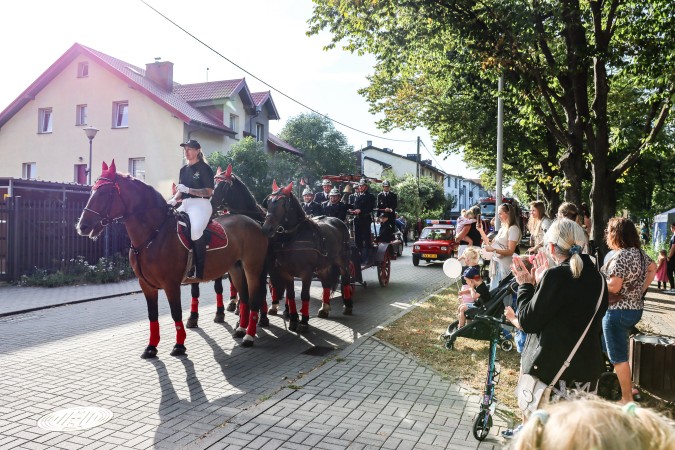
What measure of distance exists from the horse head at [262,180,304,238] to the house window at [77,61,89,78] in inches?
Result: 1027

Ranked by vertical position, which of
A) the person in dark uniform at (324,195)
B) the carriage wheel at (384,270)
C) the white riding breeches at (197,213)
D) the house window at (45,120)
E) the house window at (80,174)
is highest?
the house window at (45,120)

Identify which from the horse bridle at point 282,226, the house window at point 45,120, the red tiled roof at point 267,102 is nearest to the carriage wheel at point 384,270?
the horse bridle at point 282,226

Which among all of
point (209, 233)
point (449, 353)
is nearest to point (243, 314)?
point (209, 233)

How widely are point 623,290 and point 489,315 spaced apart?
4.32 feet

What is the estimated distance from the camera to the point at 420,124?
2455cm

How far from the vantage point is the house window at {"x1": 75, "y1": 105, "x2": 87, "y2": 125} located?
2992 centimetres

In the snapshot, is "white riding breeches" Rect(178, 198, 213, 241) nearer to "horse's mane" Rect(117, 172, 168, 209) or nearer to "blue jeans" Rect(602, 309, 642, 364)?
"horse's mane" Rect(117, 172, 168, 209)

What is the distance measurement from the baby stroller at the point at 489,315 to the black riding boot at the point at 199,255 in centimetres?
343

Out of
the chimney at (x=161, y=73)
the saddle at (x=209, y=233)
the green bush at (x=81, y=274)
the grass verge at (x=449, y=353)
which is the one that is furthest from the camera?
the chimney at (x=161, y=73)

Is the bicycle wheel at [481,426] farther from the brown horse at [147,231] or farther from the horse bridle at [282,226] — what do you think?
the horse bridle at [282,226]

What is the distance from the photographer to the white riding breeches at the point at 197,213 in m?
7.16

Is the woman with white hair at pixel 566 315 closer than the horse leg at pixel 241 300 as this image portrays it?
Yes

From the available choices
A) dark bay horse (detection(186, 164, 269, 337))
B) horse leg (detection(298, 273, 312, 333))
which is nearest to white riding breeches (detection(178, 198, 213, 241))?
dark bay horse (detection(186, 164, 269, 337))

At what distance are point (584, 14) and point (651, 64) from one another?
178 centimetres
